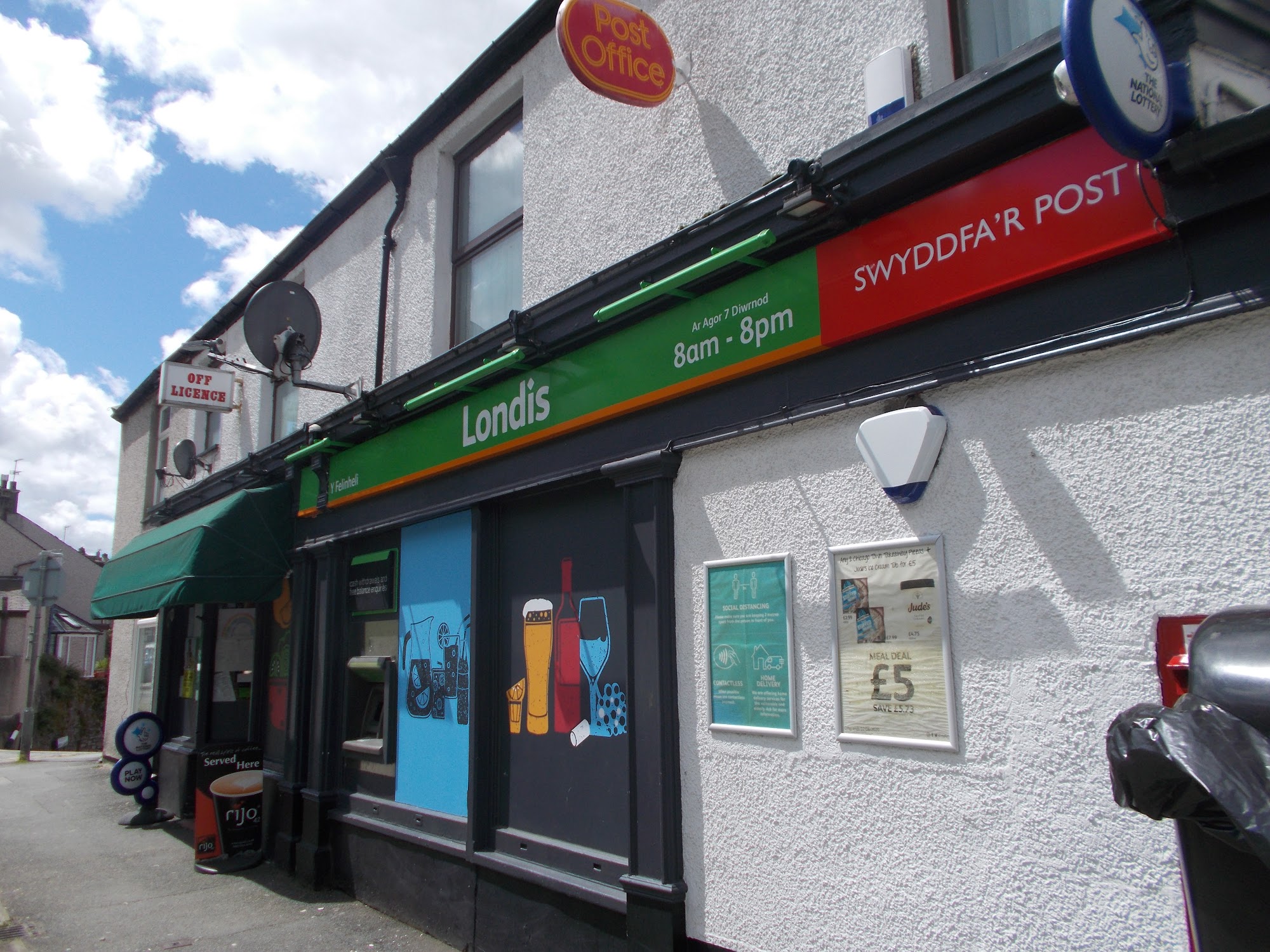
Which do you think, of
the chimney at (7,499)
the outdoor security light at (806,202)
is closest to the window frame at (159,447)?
the outdoor security light at (806,202)

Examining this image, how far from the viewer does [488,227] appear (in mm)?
6879

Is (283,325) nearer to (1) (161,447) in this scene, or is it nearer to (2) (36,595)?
(1) (161,447)

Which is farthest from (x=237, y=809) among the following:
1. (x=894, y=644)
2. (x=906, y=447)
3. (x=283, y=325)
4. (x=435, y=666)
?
(x=906, y=447)

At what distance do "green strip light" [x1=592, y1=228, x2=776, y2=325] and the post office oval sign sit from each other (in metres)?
1.02

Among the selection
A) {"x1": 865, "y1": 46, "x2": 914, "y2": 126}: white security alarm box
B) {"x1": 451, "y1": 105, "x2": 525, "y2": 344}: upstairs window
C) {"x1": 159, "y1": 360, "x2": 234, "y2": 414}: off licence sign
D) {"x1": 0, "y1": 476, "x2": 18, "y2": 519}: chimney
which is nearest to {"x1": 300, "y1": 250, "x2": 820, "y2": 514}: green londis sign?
{"x1": 865, "y1": 46, "x2": 914, "y2": 126}: white security alarm box

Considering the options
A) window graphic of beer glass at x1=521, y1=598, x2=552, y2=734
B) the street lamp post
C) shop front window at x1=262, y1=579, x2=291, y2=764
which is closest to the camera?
window graphic of beer glass at x1=521, y1=598, x2=552, y2=734

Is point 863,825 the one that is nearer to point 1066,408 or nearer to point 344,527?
point 1066,408

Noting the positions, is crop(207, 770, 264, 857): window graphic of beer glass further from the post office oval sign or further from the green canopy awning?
the post office oval sign

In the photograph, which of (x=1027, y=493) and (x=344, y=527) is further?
(x=344, y=527)

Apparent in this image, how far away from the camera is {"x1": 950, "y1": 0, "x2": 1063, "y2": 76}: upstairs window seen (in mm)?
3631

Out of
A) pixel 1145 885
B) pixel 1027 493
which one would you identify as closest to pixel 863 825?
pixel 1145 885

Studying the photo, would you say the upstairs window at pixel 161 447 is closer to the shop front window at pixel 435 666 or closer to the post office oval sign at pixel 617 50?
the shop front window at pixel 435 666

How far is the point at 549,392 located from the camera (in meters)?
5.29

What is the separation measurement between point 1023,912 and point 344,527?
5.91 m
